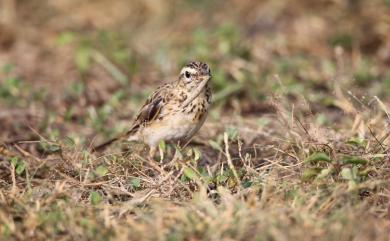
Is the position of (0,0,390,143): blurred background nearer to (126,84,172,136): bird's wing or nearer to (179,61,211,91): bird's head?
(126,84,172,136): bird's wing

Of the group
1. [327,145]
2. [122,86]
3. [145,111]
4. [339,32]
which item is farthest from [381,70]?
[327,145]

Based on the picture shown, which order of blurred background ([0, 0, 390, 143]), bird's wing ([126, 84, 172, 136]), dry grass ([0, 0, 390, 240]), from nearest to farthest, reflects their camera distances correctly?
dry grass ([0, 0, 390, 240])
bird's wing ([126, 84, 172, 136])
blurred background ([0, 0, 390, 143])

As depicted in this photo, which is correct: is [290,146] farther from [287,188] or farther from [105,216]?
[105,216]

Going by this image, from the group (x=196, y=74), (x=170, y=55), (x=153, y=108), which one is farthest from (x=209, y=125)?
(x=170, y=55)

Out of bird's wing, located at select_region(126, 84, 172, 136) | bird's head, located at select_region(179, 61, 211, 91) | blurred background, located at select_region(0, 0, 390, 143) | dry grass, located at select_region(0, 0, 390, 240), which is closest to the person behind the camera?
dry grass, located at select_region(0, 0, 390, 240)

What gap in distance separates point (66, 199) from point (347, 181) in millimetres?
2059

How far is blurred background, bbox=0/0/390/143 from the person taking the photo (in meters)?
8.87

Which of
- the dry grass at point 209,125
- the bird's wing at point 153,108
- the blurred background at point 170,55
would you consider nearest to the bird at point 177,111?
the bird's wing at point 153,108

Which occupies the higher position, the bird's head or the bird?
the bird's head

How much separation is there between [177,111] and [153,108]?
352mm

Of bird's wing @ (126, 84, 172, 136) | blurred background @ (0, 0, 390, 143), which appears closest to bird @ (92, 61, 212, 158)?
bird's wing @ (126, 84, 172, 136)

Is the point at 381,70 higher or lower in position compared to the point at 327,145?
lower

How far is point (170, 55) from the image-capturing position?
35.3 feet

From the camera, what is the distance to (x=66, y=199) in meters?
5.40
